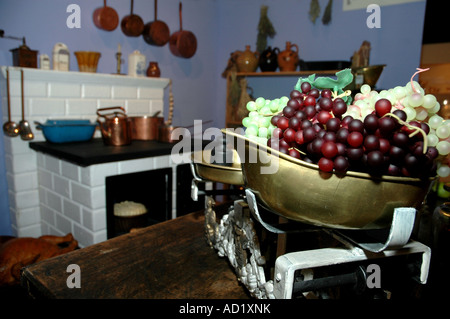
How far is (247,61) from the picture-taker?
3.24 metres

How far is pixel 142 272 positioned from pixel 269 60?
9.00 ft

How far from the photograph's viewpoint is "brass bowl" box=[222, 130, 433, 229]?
455 millimetres

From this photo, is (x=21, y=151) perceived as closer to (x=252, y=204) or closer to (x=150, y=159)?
(x=150, y=159)

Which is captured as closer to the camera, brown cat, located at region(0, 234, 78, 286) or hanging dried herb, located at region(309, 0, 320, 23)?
brown cat, located at region(0, 234, 78, 286)

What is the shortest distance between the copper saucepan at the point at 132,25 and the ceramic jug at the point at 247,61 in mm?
971

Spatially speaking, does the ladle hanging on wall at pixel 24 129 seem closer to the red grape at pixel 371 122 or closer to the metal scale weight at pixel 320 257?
the metal scale weight at pixel 320 257

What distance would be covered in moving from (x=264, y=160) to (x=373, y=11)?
2821 mm

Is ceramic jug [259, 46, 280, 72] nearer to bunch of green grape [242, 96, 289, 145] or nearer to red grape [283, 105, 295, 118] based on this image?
bunch of green grape [242, 96, 289, 145]

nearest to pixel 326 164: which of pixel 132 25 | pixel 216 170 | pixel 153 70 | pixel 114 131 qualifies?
pixel 216 170

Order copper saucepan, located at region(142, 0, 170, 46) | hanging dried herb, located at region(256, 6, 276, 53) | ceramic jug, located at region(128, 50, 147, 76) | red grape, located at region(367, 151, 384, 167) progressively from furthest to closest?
hanging dried herb, located at region(256, 6, 276, 53)
copper saucepan, located at region(142, 0, 170, 46)
ceramic jug, located at region(128, 50, 147, 76)
red grape, located at region(367, 151, 384, 167)

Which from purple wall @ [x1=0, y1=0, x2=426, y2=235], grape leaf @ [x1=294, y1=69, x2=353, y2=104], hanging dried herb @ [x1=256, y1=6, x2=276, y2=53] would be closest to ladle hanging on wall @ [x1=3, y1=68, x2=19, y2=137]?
purple wall @ [x1=0, y1=0, x2=426, y2=235]

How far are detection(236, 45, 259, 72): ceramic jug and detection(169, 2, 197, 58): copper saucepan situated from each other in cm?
48

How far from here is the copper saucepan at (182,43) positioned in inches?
125

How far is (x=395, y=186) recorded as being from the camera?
0.46 meters
